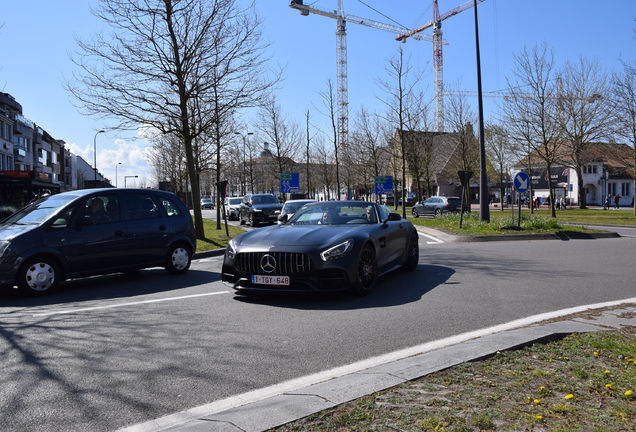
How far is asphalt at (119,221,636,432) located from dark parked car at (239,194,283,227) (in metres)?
22.6

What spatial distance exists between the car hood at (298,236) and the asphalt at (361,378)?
2.48m

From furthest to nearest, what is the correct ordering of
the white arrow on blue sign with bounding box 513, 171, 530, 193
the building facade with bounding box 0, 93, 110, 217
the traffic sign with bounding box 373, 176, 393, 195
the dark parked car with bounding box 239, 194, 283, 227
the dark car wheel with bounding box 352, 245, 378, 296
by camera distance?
1. the traffic sign with bounding box 373, 176, 393, 195
2. the dark parked car with bounding box 239, 194, 283, 227
3. the building facade with bounding box 0, 93, 110, 217
4. the white arrow on blue sign with bounding box 513, 171, 530, 193
5. the dark car wheel with bounding box 352, 245, 378, 296

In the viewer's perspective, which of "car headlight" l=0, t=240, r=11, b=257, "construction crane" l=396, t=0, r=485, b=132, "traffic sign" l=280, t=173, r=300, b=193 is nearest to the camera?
"car headlight" l=0, t=240, r=11, b=257

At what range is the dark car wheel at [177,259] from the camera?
10.1 meters

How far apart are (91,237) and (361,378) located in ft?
20.6

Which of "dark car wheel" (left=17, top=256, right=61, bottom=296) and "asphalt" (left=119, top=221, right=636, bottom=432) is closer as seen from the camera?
"asphalt" (left=119, top=221, right=636, bottom=432)

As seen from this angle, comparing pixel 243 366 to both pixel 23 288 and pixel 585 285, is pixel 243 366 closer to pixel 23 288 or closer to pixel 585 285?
pixel 23 288

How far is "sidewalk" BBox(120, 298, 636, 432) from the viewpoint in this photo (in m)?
3.22

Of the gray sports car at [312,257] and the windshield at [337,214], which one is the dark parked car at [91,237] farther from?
the windshield at [337,214]

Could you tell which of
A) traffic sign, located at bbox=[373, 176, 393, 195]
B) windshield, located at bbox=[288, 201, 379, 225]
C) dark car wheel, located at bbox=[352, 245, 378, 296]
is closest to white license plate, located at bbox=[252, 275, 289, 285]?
dark car wheel, located at bbox=[352, 245, 378, 296]

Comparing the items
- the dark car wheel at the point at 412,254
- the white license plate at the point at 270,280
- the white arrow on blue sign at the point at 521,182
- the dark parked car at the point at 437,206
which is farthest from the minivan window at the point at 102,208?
the dark parked car at the point at 437,206

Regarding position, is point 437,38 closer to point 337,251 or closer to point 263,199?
point 263,199

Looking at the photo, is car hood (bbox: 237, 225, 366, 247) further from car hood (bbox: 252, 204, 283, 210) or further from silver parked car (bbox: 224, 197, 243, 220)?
silver parked car (bbox: 224, 197, 243, 220)

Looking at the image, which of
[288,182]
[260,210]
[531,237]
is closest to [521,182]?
[531,237]
